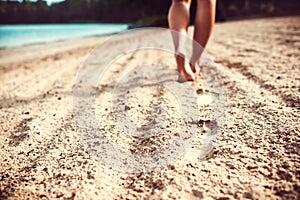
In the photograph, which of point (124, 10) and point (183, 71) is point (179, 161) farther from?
point (124, 10)

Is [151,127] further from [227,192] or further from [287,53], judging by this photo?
[287,53]

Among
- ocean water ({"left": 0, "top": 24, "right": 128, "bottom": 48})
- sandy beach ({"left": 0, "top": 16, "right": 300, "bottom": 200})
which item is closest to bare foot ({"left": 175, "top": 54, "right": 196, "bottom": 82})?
sandy beach ({"left": 0, "top": 16, "right": 300, "bottom": 200})

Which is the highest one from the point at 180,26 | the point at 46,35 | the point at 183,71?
the point at 46,35

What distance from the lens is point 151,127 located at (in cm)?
107

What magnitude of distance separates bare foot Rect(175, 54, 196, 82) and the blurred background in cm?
226

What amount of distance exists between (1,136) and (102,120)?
53 cm

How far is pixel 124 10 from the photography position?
3488 cm

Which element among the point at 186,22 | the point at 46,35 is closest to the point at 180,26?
the point at 186,22

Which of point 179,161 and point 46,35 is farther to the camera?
point 46,35

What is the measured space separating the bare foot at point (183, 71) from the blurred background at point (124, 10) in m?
2.26

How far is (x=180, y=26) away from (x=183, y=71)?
0.34 metres

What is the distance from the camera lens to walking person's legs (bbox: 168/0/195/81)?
1581 mm

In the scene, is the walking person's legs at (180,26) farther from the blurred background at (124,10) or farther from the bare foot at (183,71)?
the blurred background at (124,10)

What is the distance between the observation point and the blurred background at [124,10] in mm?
19875
